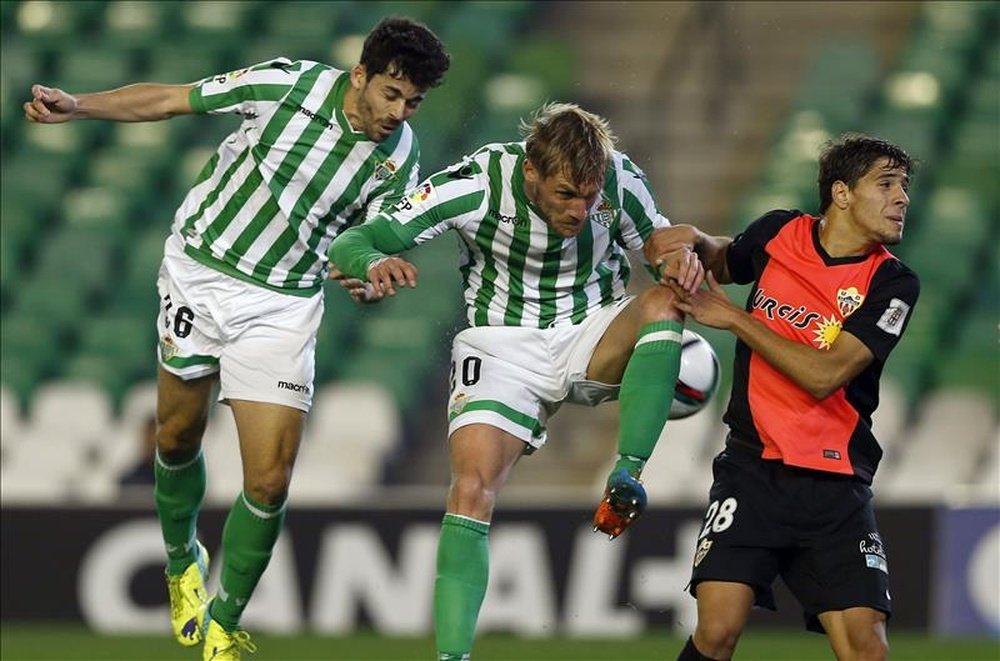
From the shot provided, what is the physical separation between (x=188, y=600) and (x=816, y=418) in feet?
7.80

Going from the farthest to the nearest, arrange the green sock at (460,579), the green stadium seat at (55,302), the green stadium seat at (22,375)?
1. the green stadium seat at (55,302)
2. the green stadium seat at (22,375)
3. the green sock at (460,579)

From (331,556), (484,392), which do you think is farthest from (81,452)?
(484,392)

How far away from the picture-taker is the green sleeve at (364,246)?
512 centimetres

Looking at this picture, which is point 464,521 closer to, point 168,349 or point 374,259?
point 374,259

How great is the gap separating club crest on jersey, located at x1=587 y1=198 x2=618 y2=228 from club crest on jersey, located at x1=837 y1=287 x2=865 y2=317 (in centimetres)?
74

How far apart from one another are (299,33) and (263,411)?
6.36m

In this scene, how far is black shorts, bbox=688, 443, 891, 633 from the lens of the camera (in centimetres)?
494

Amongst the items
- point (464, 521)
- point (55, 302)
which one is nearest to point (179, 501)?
point (464, 521)

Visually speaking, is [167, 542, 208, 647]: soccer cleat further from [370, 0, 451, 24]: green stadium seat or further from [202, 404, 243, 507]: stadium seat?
[370, 0, 451, 24]: green stadium seat

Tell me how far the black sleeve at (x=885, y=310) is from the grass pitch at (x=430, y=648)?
10.2 ft

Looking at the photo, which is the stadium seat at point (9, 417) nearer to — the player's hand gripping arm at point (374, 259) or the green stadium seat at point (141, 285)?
the green stadium seat at point (141, 285)

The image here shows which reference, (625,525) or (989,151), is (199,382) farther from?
(989,151)

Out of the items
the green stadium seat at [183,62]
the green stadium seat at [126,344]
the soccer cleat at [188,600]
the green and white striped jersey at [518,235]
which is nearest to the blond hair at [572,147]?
the green and white striped jersey at [518,235]

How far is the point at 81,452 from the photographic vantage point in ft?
33.3
